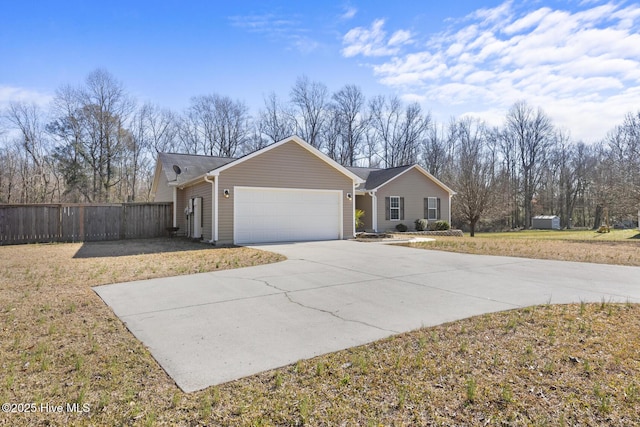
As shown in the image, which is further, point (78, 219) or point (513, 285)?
point (78, 219)

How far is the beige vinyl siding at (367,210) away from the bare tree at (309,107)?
16.0m

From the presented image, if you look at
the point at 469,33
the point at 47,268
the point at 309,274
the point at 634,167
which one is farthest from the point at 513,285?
the point at 634,167

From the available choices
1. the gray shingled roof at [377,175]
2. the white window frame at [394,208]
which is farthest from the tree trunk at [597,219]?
the white window frame at [394,208]

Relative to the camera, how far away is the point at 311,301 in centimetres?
566

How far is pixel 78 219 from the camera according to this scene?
16422mm

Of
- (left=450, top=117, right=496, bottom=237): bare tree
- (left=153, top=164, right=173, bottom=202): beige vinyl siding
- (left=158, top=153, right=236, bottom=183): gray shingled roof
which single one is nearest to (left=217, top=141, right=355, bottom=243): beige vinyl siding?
(left=158, top=153, right=236, bottom=183): gray shingled roof

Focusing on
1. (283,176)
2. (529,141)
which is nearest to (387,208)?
(283,176)

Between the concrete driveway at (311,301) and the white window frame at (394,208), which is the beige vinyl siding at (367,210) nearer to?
the white window frame at (394,208)

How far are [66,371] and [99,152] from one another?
3078cm

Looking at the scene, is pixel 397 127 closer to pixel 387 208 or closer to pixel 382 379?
pixel 387 208

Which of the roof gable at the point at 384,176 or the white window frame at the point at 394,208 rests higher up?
the roof gable at the point at 384,176

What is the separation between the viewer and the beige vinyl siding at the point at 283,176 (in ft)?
46.5

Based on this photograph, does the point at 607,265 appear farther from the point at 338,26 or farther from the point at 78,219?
the point at 78,219

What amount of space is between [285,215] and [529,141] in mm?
37202
